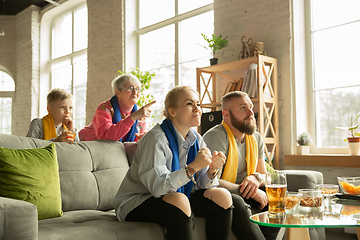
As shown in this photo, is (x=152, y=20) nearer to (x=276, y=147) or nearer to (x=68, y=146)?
(x=276, y=147)

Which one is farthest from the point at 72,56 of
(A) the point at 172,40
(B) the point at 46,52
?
(A) the point at 172,40

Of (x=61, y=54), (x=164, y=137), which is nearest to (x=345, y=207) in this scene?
(x=164, y=137)

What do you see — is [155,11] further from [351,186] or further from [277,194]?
[277,194]

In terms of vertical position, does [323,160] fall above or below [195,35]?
below

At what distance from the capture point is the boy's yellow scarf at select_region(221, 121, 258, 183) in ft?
7.54

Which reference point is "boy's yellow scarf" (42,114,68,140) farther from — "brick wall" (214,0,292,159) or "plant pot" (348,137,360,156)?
"plant pot" (348,137,360,156)

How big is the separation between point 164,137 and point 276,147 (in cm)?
224

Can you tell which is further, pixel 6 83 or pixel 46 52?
pixel 6 83

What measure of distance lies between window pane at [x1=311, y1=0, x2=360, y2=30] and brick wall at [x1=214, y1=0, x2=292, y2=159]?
13.9 inches

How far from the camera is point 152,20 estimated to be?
5828mm

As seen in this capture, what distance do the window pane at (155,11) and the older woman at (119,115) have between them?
2.95 meters

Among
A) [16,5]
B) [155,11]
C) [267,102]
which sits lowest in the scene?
[267,102]

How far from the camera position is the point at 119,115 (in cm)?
279

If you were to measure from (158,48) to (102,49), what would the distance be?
3.76 feet
